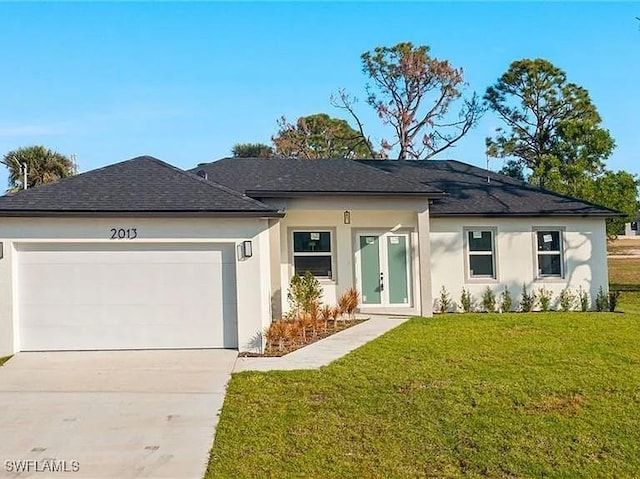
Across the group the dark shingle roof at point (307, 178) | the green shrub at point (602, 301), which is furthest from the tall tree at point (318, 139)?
the green shrub at point (602, 301)

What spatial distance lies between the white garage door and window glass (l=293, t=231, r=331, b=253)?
4.60 m

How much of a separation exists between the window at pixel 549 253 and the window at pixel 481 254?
142 cm

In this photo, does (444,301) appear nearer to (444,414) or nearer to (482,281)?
(482,281)

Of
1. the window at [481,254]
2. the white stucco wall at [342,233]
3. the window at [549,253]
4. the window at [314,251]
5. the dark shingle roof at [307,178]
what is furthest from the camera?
the window at [549,253]

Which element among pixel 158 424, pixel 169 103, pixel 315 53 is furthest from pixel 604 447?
pixel 169 103

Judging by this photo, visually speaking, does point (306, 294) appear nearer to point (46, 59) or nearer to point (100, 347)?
point (100, 347)

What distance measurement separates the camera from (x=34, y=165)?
74.0ft

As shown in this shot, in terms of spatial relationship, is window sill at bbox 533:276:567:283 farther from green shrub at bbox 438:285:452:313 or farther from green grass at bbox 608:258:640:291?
green grass at bbox 608:258:640:291

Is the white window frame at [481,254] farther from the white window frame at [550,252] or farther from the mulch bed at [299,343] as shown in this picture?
the mulch bed at [299,343]

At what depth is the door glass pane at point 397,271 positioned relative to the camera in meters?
14.5

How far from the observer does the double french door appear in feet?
47.6

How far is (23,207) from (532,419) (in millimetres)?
8954

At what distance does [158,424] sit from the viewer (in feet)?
19.9

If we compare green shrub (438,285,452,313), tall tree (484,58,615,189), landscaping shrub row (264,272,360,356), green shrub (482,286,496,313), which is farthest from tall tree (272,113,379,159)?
landscaping shrub row (264,272,360,356)
